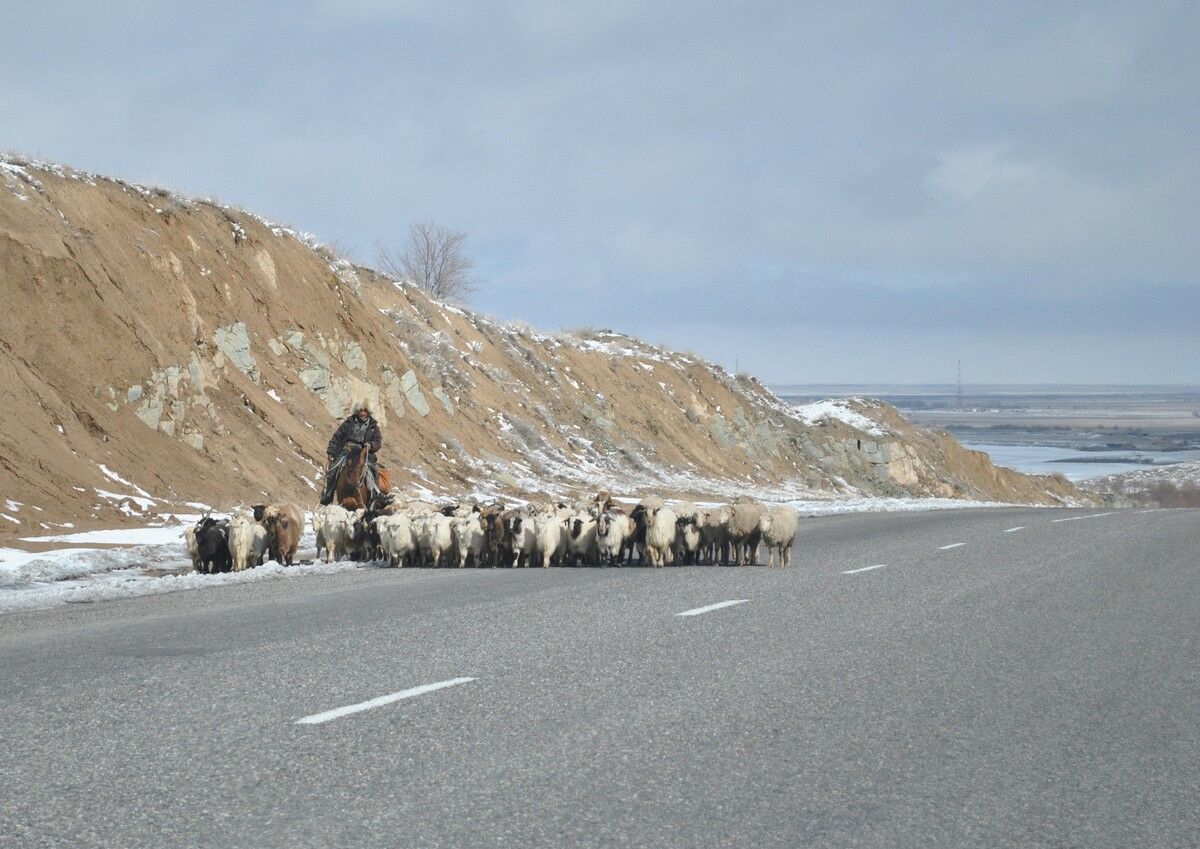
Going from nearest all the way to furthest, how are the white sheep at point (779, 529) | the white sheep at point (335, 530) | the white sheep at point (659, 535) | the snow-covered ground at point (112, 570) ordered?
the snow-covered ground at point (112, 570) → the white sheep at point (779, 529) → the white sheep at point (659, 535) → the white sheep at point (335, 530)

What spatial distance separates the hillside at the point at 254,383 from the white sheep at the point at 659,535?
10.3 metres

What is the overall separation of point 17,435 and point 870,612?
17.9 meters

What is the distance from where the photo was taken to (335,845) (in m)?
5.09

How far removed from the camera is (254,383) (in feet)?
111

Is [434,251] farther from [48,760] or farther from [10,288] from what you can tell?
[48,760]

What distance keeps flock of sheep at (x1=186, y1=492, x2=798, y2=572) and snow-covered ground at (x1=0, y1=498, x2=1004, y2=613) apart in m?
0.61

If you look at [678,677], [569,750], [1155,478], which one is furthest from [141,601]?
[1155,478]

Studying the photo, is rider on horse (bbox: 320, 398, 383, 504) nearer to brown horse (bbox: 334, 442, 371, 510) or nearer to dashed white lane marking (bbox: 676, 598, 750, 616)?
brown horse (bbox: 334, 442, 371, 510)

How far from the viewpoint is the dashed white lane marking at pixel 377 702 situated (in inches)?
284

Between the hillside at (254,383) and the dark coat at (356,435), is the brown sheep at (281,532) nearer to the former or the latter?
the dark coat at (356,435)

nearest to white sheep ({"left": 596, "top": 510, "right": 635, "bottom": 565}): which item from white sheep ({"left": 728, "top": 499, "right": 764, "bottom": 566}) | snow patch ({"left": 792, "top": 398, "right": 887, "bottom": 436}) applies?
white sheep ({"left": 728, "top": 499, "right": 764, "bottom": 566})

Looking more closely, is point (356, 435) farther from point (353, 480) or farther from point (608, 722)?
point (608, 722)

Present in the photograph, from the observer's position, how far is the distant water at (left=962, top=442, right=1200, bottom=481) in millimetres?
121000

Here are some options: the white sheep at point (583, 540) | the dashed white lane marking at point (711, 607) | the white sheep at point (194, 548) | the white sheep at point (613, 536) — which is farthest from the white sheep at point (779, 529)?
the white sheep at point (194, 548)
